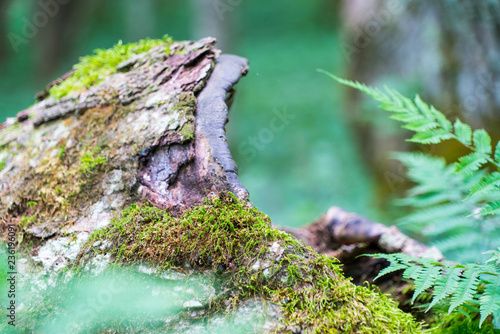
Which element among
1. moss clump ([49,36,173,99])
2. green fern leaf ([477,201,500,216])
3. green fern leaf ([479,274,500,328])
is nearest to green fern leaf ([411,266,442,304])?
green fern leaf ([479,274,500,328])

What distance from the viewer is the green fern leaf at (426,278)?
1.41 meters

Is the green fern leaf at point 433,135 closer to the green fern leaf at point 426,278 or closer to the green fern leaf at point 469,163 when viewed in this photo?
the green fern leaf at point 469,163

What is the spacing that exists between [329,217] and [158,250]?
58.1 inches

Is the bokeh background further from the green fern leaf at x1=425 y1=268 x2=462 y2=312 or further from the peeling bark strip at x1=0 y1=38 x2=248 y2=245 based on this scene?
the green fern leaf at x1=425 y1=268 x2=462 y2=312

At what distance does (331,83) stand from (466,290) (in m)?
10.1

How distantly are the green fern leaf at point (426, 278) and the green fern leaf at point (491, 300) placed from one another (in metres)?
0.16

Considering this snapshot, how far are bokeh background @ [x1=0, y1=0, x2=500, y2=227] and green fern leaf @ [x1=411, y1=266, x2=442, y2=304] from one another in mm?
1485

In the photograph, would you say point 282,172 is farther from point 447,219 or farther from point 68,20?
point 68,20

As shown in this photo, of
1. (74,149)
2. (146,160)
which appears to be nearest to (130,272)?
(146,160)

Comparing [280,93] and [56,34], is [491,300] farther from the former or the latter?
[56,34]

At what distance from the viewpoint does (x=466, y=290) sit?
4.54 ft

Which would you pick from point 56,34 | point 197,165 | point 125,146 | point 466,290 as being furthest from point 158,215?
point 56,34

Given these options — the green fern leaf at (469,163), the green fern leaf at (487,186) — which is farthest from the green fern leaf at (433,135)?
the green fern leaf at (487,186)

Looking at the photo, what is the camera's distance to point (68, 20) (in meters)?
9.95
